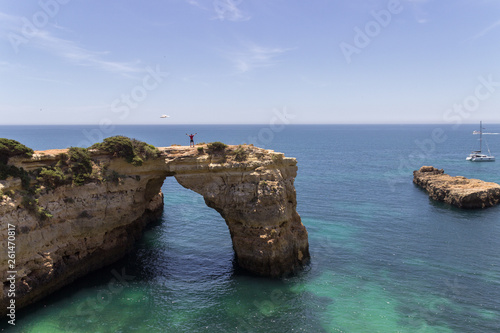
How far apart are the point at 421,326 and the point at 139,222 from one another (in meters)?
31.0

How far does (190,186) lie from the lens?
3234 cm

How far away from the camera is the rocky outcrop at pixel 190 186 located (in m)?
28.4

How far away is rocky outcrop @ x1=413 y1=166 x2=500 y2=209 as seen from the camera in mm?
52875

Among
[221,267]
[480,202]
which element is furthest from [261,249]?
[480,202]

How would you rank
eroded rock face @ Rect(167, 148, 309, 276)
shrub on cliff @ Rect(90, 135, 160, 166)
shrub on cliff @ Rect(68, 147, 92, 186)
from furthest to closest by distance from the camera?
1. shrub on cliff @ Rect(90, 135, 160, 166)
2. eroded rock face @ Rect(167, 148, 309, 276)
3. shrub on cliff @ Rect(68, 147, 92, 186)

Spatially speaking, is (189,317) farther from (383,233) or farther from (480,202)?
(480,202)

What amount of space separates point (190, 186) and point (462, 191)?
151ft

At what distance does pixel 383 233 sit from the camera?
139ft

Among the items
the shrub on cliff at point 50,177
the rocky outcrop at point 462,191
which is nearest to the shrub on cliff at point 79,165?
the shrub on cliff at point 50,177

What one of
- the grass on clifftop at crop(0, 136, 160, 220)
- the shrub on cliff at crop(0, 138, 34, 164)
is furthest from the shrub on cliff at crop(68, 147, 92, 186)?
the shrub on cliff at crop(0, 138, 34, 164)

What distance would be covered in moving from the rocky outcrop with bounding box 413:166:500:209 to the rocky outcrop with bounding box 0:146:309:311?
3469 centimetres

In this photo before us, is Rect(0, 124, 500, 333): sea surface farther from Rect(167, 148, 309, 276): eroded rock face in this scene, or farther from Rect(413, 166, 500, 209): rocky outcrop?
Rect(413, 166, 500, 209): rocky outcrop

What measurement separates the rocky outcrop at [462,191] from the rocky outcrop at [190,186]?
34.7 meters

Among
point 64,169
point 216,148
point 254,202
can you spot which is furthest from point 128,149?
point 254,202
